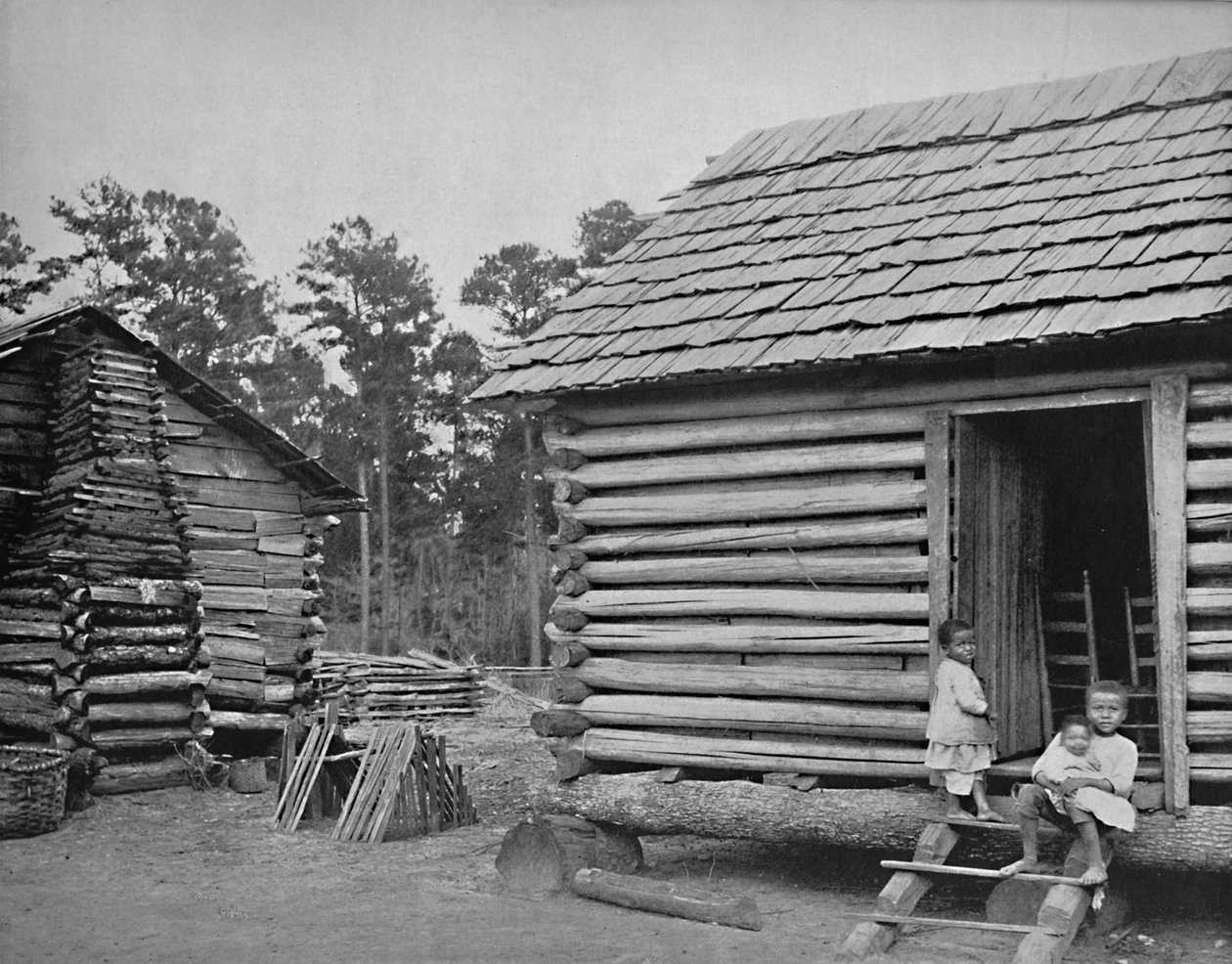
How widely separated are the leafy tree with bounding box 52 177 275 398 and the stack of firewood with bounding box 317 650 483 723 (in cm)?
840

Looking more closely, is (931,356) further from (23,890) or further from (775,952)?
(23,890)

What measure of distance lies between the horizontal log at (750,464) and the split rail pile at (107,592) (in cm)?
615

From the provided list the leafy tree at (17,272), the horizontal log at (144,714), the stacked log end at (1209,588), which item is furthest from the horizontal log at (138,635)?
the stacked log end at (1209,588)

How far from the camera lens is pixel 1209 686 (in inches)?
267

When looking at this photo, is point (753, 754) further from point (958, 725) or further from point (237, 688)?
point (237, 688)

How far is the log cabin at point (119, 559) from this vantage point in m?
12.7

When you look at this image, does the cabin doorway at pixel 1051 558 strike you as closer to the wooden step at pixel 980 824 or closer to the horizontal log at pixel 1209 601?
the horizontal log at pixel 1209 601

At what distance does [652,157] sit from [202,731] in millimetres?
16367

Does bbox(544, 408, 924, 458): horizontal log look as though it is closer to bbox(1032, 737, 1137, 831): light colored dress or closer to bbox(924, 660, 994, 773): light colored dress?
bbox(924, 660, 994, 773): light colored dress

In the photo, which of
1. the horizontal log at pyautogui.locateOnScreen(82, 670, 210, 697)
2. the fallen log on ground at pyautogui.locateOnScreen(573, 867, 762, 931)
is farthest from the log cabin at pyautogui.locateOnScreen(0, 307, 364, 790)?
the fallen log on ground at pyautogui.locateOnScreen(573, 867, 762, 931)

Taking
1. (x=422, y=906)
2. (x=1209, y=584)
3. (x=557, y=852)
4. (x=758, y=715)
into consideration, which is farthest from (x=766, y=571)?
(x=422, y=906)

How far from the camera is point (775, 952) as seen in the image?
6781 millimetres

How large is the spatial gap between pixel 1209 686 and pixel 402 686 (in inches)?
681

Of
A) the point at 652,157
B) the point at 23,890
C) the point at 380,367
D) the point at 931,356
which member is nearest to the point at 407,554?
the point at 380,367
